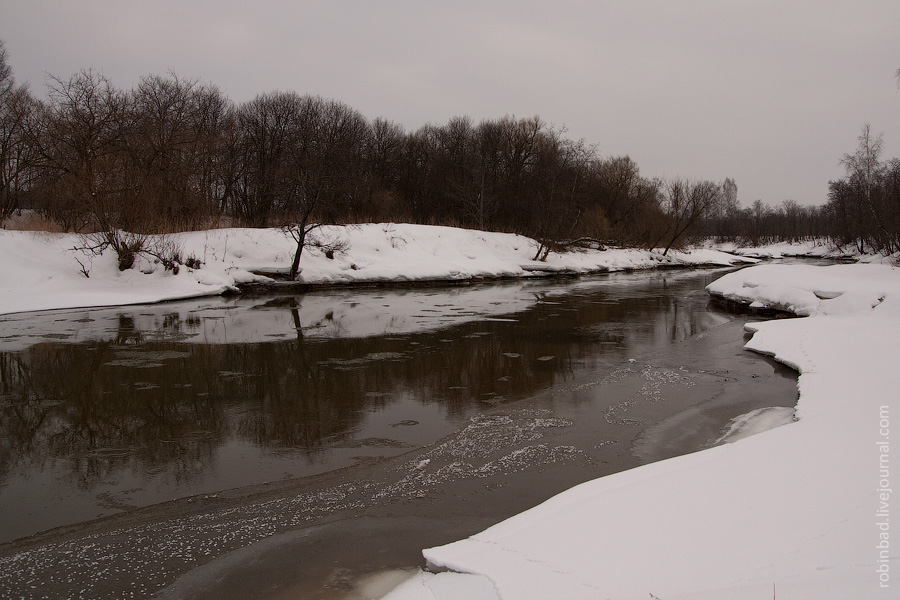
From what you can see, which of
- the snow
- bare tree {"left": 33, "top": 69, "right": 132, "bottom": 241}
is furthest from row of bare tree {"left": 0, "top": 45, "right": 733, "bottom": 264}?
the snow

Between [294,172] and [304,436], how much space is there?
72.8ft

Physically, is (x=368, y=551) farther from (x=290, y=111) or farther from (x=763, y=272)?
(x=290, y=111)

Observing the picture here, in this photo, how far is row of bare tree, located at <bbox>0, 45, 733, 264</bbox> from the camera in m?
25.1

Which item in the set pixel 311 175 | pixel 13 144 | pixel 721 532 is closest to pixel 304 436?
pixel 721 532

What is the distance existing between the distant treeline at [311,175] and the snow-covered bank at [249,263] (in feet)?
5.31

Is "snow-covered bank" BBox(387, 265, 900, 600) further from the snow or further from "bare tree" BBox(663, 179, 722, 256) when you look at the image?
"bare tree" BBox(663, 179, 722, 256)

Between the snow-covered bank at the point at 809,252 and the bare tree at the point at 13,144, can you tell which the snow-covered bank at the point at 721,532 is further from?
the snow-covered bank at the point at 809,252

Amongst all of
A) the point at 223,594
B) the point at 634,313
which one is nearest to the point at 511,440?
the point at 223,594

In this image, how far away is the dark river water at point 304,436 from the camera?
4.44m

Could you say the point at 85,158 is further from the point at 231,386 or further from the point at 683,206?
the point at 683,206

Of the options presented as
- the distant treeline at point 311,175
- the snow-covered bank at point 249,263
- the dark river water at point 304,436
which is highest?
the distant treeline at point 311,175

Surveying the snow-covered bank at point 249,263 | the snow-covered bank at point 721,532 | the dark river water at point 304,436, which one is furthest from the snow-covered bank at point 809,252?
the snow-covered bank at point 721,532

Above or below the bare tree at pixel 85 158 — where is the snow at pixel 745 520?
below

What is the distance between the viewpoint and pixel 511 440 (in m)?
6.95
